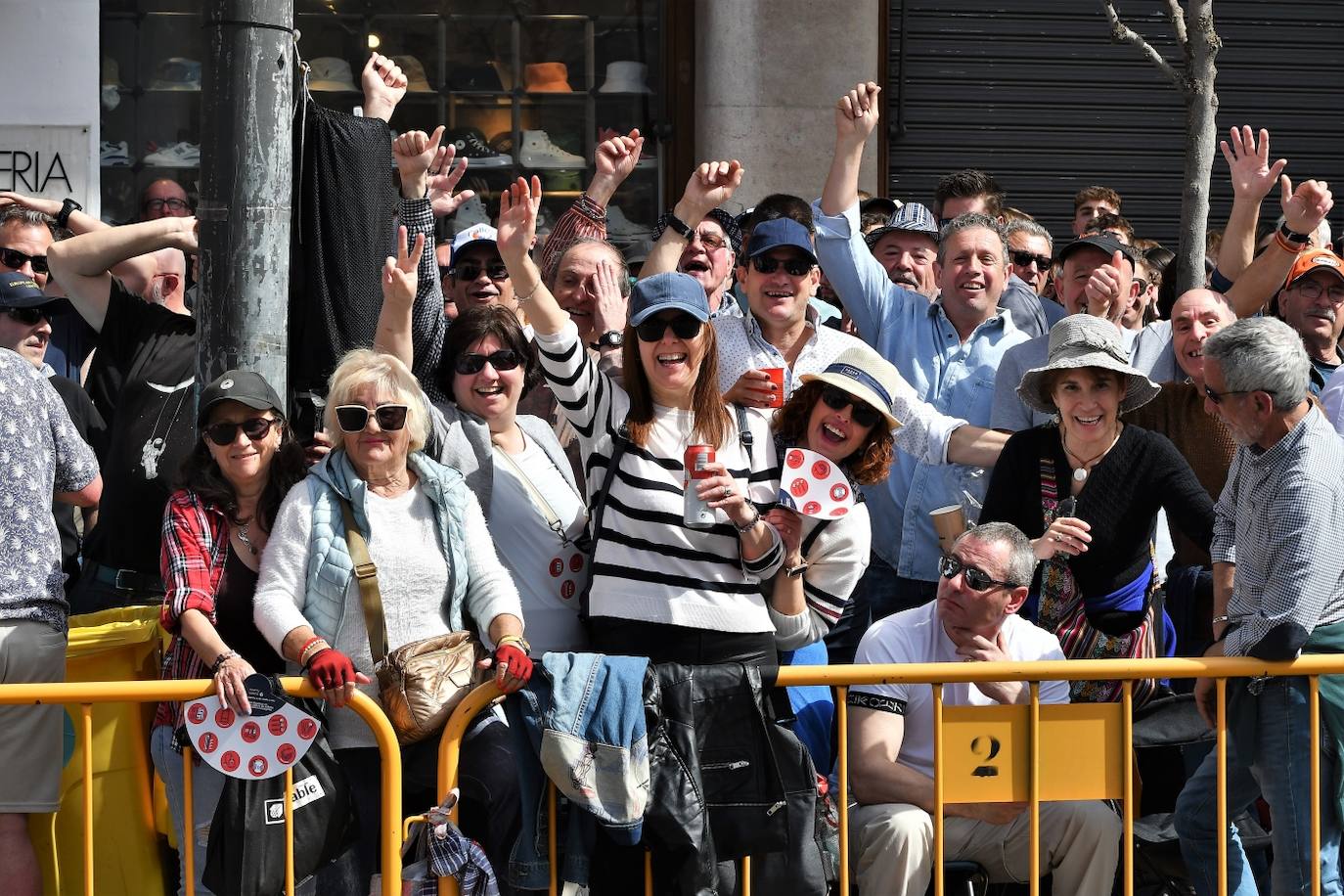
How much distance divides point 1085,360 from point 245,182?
2683mm

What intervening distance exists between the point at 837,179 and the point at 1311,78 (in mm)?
6217

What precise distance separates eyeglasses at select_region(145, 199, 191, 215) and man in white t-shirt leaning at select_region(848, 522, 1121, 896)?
13.6 feet

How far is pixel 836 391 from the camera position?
514 cm

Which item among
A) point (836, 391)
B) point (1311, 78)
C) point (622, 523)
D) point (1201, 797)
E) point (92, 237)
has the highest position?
Result: point (1311, 78)

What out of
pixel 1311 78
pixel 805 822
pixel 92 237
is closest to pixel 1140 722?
pixel 805 822

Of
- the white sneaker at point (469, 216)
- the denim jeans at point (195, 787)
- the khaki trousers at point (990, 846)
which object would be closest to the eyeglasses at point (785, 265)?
the khaki trousers at point (990, 846)

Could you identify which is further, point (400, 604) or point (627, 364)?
point (627, 364)

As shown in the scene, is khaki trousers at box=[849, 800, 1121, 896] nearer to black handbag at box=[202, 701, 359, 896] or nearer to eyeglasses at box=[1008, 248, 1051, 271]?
black handbag at box=[202, 701, 359, 896]

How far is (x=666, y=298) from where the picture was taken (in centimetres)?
485

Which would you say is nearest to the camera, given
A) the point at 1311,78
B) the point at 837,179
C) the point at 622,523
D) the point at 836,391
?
the point at 622,523

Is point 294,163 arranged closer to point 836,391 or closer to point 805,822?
point 836,391

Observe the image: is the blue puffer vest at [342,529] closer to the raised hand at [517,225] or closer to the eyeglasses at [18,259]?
the raised hand at [517,225]

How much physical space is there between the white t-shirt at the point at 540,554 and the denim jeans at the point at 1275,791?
6.22ft

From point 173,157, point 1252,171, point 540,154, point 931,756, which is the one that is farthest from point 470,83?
point 931,756
